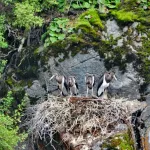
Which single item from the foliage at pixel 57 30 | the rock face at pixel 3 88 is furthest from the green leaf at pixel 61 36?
the rock face at pixel 3 88

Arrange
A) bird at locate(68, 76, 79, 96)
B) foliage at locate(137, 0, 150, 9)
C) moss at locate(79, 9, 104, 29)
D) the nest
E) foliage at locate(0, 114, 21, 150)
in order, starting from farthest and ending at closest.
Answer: foliage at locate(137, 0, 150, 9), moss at locate(79, 9, 104, 29), bird at locate(68, 76, 79, 96), the nest, foliage at locate(0, 114, 21, 150)

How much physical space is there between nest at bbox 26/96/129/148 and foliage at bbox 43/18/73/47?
1.80 m

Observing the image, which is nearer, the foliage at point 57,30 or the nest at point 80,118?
the nest at point 80,118

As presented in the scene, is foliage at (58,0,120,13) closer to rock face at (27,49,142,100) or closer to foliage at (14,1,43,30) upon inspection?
rock face at (27,49,142,100)

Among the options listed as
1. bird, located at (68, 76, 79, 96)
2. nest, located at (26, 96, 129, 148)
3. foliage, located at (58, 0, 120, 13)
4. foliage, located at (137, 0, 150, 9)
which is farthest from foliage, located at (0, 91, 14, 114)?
foliage, located at (137, 0, 150, 9)

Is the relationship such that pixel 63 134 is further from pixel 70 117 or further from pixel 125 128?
pixel 125 128

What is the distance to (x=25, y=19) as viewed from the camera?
448 inches

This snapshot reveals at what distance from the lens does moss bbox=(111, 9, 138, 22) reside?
12.0m

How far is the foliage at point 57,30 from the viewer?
12.1 meters

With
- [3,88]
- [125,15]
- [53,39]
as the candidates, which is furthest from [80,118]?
[125,15]

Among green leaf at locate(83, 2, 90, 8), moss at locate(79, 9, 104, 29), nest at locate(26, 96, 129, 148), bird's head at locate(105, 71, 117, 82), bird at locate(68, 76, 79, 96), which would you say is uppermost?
green leaf at locate(83, 2, 90, 8)

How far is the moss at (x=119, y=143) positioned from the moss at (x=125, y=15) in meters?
2.90

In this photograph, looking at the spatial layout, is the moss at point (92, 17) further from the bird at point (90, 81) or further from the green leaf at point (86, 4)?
the bird at point (90, 81)

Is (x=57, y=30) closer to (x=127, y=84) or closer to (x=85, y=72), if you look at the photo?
(x=85, y=72)
